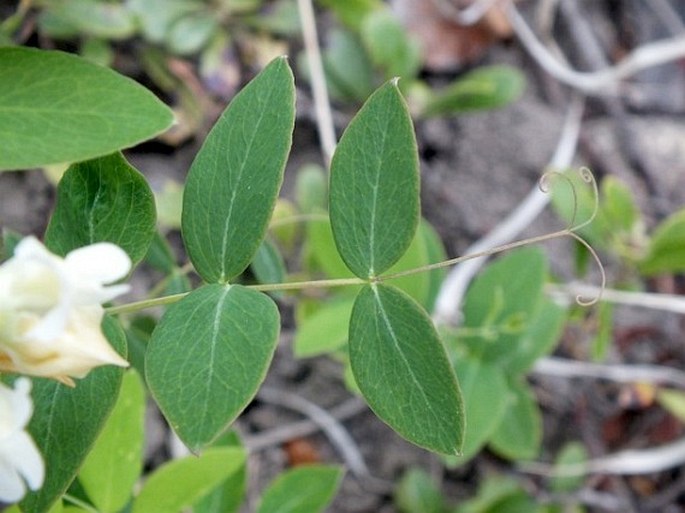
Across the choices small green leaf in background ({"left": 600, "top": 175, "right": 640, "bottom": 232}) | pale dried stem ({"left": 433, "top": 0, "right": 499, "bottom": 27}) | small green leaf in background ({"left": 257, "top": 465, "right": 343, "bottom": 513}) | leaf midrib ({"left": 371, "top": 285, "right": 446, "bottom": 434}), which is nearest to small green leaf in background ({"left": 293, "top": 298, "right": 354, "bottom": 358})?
small green leaf in background ({"left": 257, "top": 465, "right": 343, "bottom": 513})

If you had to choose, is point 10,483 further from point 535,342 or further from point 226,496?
point 535,342

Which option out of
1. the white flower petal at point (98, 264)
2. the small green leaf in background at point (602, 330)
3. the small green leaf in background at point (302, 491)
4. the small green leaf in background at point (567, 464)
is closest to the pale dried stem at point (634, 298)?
the small green leaf in background at point (602, 330)

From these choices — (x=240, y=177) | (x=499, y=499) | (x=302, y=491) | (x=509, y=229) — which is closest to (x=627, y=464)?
(x=499, y=499)

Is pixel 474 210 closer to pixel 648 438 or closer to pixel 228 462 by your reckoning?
pixel 648 438

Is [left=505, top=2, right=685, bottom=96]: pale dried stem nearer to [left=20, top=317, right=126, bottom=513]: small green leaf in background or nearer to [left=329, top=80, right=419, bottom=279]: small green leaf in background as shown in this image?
[left=329, top=80, right=419, bottom=279]: small green leaf in background

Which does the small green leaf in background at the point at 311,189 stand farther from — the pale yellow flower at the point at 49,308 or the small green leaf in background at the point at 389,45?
the pale yellow flower at the point at 49,308

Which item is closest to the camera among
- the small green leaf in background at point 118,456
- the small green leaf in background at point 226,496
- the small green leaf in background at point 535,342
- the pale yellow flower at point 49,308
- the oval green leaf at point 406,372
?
the pale yellow flower at point 49,308
